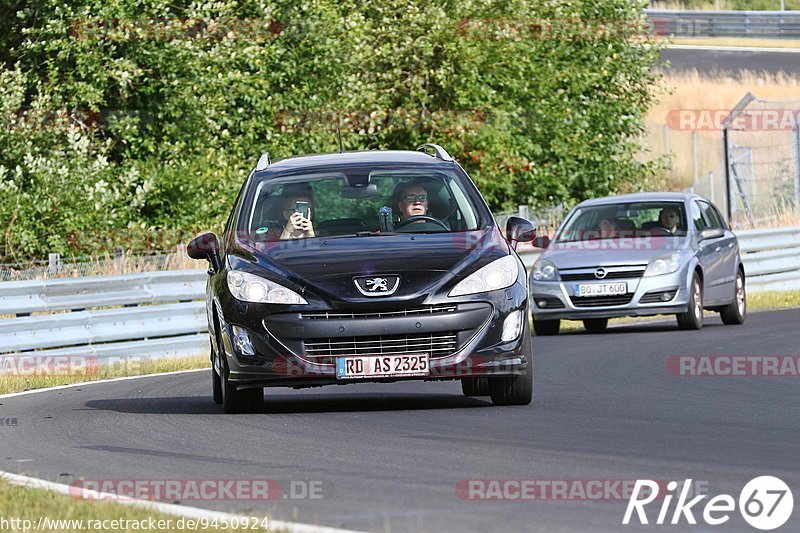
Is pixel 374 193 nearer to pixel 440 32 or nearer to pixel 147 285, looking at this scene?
pixel 147 285

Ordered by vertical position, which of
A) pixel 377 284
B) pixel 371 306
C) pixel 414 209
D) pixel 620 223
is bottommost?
pixel 620 223

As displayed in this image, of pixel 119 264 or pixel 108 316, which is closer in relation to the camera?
pixel 108 316

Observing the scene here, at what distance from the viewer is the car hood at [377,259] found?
1038cm

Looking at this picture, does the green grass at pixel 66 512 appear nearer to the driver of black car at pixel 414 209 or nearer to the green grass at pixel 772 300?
the driver of black car at pixel 414 209

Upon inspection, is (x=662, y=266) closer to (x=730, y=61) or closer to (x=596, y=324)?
(x=596, y=324)

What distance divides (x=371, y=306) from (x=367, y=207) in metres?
1.49

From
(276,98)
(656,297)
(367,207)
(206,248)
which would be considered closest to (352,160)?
(367,207)

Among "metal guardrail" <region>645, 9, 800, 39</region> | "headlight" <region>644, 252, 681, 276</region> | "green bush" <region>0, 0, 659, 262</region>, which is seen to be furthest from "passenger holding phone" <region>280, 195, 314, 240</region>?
"metal guardrail" <region>645, 9, 800, 39</region>

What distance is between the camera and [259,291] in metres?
10.6

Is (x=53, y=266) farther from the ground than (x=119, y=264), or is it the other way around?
(x=53, y=266)

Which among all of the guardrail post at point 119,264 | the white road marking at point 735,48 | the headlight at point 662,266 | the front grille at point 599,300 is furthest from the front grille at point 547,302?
the white road marking at point 735,48

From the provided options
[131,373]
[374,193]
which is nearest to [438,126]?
[131,373]

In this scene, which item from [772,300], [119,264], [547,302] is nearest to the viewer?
[547,302]

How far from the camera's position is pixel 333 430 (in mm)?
9859
